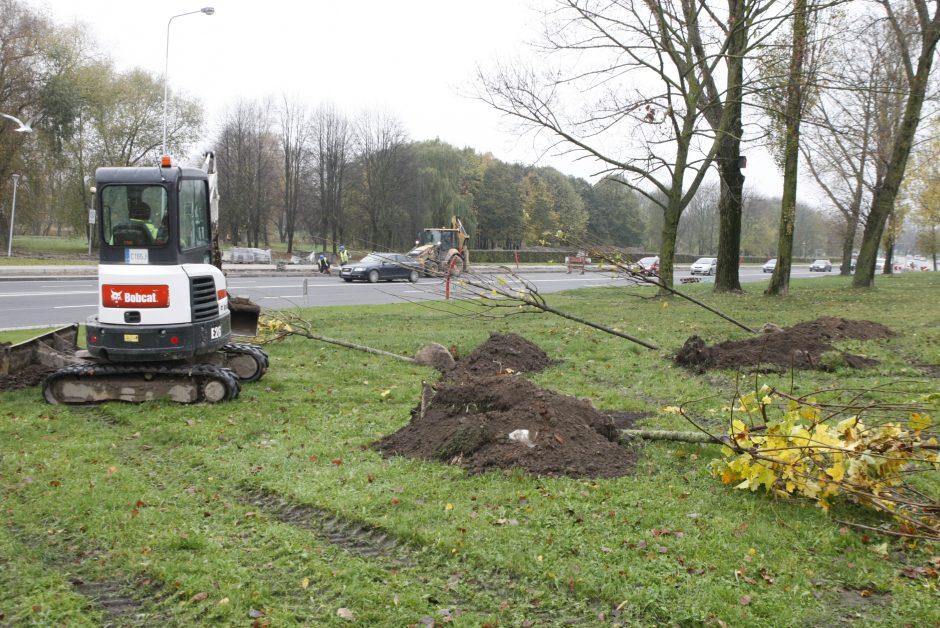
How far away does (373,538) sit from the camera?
5145 millimetres

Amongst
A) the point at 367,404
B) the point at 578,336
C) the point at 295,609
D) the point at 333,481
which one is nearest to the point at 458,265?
the point at 367,404

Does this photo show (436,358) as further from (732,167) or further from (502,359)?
(732,167)

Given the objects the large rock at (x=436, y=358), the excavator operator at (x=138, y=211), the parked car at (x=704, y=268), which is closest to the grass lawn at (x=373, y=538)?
the excavator operator at (x=138, y=211)

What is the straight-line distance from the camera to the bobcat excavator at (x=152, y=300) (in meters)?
8.37

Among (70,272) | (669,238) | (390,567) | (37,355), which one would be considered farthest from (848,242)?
(390,567)

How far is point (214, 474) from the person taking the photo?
6527 millimetres

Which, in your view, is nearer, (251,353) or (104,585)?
(104,585)

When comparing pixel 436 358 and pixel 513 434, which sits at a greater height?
pixel 513 434

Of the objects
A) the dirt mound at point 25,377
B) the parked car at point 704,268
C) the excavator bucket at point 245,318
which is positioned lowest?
the dirt mound at point 25,377

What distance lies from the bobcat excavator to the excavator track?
13 millimetres

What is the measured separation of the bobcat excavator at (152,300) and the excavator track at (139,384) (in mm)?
13

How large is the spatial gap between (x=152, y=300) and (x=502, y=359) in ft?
18.0

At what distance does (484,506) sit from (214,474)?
273 centimetres

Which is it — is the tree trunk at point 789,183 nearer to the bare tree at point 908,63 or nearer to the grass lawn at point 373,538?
the bare tree at point 908,63
